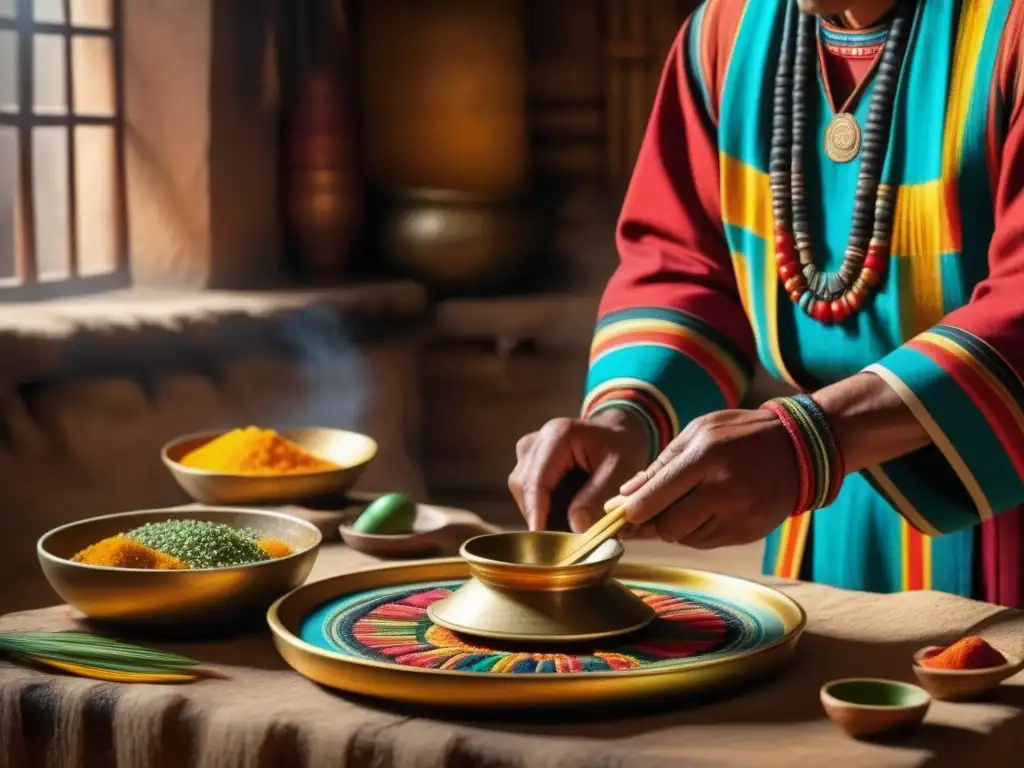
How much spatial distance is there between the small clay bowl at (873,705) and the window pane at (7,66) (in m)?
2.72

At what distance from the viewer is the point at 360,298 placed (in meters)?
3.98

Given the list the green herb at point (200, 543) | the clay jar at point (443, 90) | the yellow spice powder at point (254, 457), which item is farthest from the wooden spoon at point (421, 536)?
the clay jar at point (443, 90)

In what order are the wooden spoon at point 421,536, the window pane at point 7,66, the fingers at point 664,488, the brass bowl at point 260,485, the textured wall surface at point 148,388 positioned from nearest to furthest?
1. the fingers at point 664,488
2. the wooden spoon at point 421,536
3. the brass bowl at point 260,485
4. the textured wall surface at point 148,388
5. the window pane at point 7,66

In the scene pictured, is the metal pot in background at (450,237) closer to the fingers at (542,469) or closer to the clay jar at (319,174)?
the clay jar at (319,174)

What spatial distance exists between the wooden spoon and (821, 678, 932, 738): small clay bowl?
0.78 metres

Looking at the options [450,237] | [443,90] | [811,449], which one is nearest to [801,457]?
[811,449]

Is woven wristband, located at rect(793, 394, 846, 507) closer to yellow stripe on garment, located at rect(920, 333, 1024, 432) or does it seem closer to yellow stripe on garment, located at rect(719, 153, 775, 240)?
yellow stripe on garment, located at rect(920, 333, 1024, 432)

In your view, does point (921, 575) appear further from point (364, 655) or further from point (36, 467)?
point (36, 467)

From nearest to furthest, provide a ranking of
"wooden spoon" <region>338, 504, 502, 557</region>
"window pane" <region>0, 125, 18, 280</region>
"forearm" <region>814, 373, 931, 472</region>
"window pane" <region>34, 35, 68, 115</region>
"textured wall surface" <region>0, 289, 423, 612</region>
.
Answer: "forearm" <region>814, 373, 931, 472</region>, "wooden spoon" <region>338, 504, 502, 557</region>, "textured wall surface" <region>0, 289, 423, 612</region>, "window pane" <region>34, 35, 68, 115</region>, "window pane" <region>0, 125, 18, 280</region>

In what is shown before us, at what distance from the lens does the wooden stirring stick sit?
1439 mm

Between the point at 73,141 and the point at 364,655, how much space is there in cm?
262

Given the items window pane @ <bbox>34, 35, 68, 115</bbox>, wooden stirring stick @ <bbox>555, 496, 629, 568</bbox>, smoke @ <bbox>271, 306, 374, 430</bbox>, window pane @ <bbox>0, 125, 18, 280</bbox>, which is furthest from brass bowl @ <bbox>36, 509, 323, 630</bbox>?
window pane @ <bbox>0, 125, 18, 280</bbox>

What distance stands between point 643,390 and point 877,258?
1.06 ft

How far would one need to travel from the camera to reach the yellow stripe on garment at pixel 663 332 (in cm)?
193
